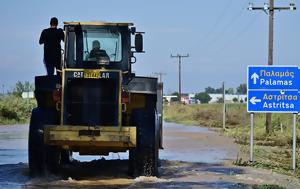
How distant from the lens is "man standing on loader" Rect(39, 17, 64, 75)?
49.4ft

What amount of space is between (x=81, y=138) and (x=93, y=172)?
93.1 inches

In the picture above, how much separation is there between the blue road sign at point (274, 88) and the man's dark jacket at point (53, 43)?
5939 millimetres

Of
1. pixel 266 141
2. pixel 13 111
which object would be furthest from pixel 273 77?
pixel 13 111

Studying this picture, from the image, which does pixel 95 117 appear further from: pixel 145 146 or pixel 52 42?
pixel 52 42

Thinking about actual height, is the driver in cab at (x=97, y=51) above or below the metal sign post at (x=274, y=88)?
above

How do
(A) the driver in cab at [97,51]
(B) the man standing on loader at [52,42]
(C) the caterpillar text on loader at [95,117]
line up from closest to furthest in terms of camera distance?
(C) the caterpillar text on loader at [95,117]
(A) the driver in cab at [97,51]
(B) the man standing on loader at [52,42]

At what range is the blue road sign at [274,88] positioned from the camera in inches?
730

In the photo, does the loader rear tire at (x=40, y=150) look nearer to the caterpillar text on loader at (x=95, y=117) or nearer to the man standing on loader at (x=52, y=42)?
the caterpillar text on loader at (x=95, y=117)

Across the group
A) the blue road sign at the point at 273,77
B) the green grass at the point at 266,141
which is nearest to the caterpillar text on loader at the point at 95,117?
the green grass at the point at 266,141

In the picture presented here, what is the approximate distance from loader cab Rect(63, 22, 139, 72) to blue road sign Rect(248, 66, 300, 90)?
4928mm

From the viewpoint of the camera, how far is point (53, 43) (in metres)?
15.1

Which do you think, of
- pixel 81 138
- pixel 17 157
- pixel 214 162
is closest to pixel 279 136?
pixel 214 162

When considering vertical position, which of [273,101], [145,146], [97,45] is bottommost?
[145,146]

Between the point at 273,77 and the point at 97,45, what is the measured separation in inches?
230
